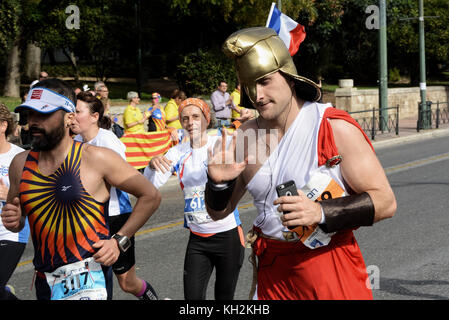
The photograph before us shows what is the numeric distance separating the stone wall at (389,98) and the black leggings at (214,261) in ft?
73.4

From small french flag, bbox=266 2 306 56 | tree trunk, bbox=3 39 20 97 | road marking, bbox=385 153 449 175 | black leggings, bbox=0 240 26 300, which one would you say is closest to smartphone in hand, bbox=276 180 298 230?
small french flag, bbox=266 2 306 56

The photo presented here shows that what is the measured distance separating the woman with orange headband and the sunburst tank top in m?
1.23

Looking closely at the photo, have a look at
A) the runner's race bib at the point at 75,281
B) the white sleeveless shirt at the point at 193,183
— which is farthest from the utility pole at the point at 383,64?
the runner's race bib at the point at 75,281

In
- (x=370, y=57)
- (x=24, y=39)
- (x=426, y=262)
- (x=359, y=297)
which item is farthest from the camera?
(x=370, y=57)

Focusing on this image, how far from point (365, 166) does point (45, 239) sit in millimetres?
1854

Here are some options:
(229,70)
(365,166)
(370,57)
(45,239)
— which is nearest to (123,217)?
(45,239)

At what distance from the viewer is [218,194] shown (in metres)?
2.79

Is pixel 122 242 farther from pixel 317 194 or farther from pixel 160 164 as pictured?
pixel 317 194

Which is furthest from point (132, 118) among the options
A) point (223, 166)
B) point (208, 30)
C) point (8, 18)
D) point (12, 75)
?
point (208, 30)

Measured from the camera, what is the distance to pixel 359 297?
9.30 feet

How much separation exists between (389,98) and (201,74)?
9.45 metres

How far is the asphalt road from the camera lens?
5988 millimetres
